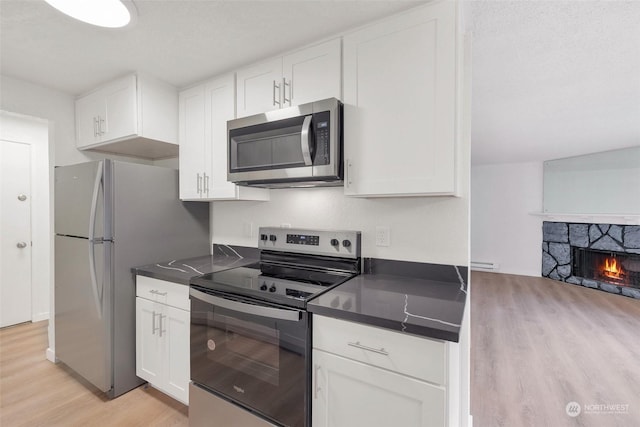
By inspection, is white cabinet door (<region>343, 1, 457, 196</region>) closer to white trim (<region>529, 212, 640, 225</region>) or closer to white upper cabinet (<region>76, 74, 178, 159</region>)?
white upper cabinet (<region>76, 74, 178, 159</region>)

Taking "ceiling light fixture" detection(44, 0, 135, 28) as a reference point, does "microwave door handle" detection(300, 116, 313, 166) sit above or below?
below

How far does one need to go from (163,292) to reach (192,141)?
1110mm

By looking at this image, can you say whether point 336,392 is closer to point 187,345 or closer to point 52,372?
point 187,345

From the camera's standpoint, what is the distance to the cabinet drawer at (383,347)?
3.49ft

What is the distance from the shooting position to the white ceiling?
1543 mm

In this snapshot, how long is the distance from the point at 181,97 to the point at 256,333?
1.92 m

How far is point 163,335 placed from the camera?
1.92 m

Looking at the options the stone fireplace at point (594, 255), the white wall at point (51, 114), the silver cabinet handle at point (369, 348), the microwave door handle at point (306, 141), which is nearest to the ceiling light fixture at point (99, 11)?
the microwave door handle at point (306, 141)

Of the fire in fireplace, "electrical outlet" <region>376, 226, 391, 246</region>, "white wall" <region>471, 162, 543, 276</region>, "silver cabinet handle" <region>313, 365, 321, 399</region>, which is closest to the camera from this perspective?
"silver cabinet handle" <region>313, 365, 321, 399</region>

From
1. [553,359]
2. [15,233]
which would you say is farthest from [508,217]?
[15,233]

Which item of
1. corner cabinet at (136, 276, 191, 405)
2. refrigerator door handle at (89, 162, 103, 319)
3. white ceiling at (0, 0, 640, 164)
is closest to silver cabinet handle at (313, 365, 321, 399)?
corner cabinet at (136, 276, 191, 405)

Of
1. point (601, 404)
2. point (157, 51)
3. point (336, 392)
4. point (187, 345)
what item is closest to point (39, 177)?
point (157, 51)

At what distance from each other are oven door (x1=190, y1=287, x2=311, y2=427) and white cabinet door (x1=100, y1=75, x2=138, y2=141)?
139 centimetres

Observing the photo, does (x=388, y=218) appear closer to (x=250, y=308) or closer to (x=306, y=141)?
(x=306, y=141)
